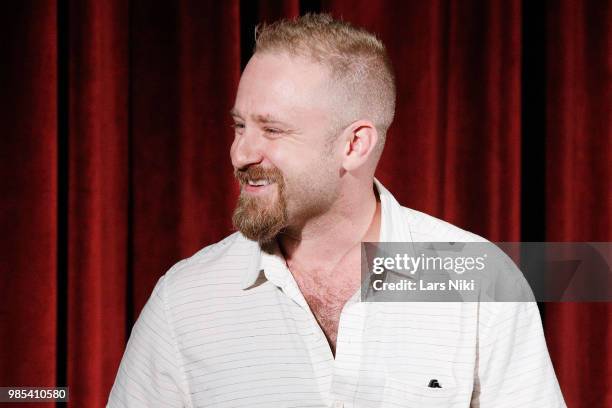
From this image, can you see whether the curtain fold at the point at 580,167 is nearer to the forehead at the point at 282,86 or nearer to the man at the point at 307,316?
the man at the point at 307,316

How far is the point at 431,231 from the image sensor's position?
54.2 inches

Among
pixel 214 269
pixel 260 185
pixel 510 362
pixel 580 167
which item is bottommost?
pixel 510 362

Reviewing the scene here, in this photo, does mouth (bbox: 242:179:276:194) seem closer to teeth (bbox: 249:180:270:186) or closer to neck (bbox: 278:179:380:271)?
teeth (bbox: 249:180:270:186)

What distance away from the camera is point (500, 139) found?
6.51 feet

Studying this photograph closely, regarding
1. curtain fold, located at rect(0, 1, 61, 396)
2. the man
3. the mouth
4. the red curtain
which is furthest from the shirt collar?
curtain fold, located at rect(0, 1, 61, 396)

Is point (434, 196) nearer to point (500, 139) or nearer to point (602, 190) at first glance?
point (500, 139)

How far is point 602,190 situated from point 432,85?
503 mm

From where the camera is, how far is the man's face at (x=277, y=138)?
49.4 inches

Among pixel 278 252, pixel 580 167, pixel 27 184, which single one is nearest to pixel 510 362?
pixel 278 252

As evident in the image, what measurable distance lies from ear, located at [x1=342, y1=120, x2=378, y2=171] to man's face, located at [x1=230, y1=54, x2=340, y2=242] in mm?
48

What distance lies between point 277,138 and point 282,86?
0.26 ft

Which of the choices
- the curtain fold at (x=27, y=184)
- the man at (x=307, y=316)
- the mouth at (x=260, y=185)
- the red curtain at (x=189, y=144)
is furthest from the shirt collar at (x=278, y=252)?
the curtain fold at (x=27, y=184)

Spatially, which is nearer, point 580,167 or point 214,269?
point 214,269

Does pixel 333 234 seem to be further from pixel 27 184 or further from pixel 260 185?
pixel 27 184
